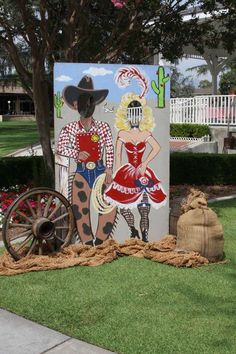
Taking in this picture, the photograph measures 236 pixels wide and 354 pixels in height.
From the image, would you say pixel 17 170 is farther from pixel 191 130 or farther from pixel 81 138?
pixel 191 130

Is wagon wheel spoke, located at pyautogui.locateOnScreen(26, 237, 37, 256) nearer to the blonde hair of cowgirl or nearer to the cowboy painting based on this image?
the cowboy painting

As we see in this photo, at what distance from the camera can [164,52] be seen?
10.5 meters

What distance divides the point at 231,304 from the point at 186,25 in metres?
6.92

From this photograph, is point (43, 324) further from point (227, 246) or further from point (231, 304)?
point (227, 246)

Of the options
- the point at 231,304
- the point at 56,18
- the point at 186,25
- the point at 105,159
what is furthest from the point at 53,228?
the point at 186,25

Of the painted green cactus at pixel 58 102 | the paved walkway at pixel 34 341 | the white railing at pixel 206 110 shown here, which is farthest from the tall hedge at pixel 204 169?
the paved walkway at pixel 34 341

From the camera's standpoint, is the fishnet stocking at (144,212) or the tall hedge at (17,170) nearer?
the fishnet stocking at (144,212)

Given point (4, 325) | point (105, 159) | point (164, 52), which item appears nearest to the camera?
point (4, 325)

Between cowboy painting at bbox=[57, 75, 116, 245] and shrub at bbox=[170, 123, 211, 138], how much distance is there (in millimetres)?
14187

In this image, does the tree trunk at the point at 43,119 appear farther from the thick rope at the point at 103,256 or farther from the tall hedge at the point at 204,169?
the tall hedge at the point at 204,169

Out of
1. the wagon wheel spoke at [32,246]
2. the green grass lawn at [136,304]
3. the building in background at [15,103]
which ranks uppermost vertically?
the building in background at [15,103]

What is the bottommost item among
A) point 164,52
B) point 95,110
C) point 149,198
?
point 149,198

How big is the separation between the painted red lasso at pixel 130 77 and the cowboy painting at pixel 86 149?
21 centimetres

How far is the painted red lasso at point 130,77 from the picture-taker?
6.16m
